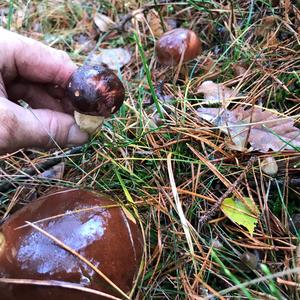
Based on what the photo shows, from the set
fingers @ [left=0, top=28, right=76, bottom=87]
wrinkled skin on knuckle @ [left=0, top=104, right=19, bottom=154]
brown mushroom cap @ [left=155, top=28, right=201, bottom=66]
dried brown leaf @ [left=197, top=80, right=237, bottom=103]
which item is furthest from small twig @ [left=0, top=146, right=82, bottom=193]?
brown mushroom cap @ [left=155, top=28, right=201, bottom=66]

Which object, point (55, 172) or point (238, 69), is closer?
point (55, 172)

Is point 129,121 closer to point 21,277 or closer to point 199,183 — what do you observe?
point 199,183

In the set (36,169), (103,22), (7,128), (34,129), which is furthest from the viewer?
(103,22)

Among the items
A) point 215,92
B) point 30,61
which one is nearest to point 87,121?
point 30,61

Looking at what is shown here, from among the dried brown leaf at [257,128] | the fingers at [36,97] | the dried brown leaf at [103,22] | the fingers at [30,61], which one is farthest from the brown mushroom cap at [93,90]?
the dried brown leaf at [103,22]

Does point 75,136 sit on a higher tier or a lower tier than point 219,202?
higher

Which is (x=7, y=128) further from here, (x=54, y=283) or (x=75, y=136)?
(x=54, y=283)

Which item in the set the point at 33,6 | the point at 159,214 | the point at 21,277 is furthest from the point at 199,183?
the point at 33,6
